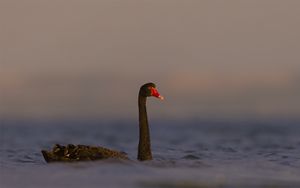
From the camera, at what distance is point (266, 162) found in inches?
910

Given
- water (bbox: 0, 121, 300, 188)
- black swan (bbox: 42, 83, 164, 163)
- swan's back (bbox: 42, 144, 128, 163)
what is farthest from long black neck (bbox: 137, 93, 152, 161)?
swan's back (bbox: 42, 144, 128, 163)

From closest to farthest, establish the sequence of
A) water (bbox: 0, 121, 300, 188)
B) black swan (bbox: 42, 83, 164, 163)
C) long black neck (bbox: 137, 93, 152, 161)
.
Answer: water (bbox: 0, 121, 300, 188) < black swan (bbox: 42, 83, 164, 163) < long black neck (bbox: 137, 93, 152, 161)

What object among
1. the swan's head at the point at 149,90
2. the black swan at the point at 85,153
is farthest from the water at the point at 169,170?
the swan's head at the point at 149,90

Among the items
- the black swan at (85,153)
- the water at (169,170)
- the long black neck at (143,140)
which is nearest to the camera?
the water at (169,170)

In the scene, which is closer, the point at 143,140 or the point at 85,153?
the point at 85,153

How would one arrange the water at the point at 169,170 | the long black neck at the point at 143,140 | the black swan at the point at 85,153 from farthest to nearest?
the long black neck at the point at 143,140 → the black swan at the point at 85,153 → the water at the point at 169,170

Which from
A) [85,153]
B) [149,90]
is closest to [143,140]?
[149,90]

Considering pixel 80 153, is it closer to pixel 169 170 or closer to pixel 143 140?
pixel 143 140

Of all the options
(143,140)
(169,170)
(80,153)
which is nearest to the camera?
(169,170)

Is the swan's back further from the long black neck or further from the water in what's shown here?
the long black neck

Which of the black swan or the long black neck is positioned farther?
the long black neck

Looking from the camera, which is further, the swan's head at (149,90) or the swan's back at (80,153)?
the swan's head at (149,90)

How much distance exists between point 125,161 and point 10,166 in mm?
2520

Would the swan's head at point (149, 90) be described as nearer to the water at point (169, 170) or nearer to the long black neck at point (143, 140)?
the long black neck at point (143, 140)
